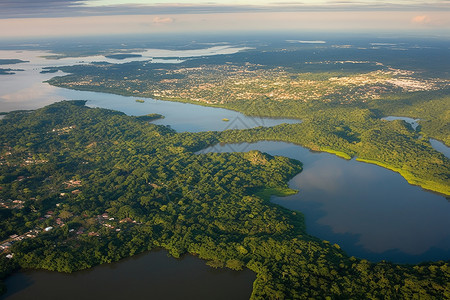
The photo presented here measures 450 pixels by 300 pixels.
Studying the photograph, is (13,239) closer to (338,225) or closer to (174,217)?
(174,217)

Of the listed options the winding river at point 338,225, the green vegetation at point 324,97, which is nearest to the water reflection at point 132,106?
the green vegetation at point 324,97

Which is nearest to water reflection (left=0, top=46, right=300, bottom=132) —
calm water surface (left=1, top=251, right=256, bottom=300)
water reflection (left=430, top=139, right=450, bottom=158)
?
water reflection (left=430, top=139, right=450, bottom=158)

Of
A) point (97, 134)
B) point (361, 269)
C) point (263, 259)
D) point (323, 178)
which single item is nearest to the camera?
point (361, 269)

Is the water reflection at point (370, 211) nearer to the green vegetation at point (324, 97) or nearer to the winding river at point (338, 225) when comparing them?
the winding river at point (338, 225)

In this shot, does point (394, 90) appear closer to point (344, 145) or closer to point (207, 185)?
point (344, 145)

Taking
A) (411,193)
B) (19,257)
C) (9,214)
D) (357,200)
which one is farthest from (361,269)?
(9,214)

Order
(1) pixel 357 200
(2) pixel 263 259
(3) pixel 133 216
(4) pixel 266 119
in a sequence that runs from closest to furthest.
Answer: (2) pixel 263 259, (3) pixel 133 216, (1) pixel 357 200, (4) pixel 266 119

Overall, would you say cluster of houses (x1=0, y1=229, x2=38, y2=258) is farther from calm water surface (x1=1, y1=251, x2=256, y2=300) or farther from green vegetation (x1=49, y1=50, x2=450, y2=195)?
green vegetation (x1=49, y1=50, x2=450, y2=195)
